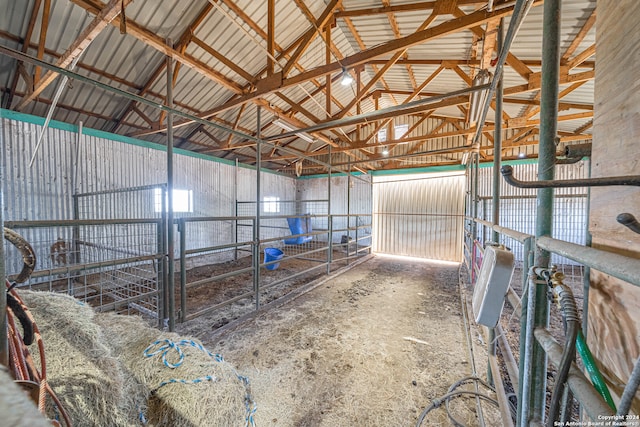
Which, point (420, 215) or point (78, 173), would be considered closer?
point (78, 173)

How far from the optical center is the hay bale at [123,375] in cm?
101

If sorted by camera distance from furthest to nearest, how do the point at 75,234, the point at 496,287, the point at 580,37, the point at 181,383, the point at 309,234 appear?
the point at 75,234, the point at 309,234, the point at 580,37, the point at 181,383, the point at 496,287

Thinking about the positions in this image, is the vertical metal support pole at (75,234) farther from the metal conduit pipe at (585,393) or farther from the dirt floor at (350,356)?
the metal conduit pipe at (585,393)

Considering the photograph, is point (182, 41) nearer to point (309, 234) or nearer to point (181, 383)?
point (309, 234)

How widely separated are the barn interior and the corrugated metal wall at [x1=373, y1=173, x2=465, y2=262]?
0.07 m

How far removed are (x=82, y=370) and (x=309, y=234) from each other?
2896mm

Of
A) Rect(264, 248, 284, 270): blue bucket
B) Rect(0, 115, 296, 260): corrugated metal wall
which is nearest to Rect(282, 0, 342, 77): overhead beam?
Rect(264, 248, 284, 270): blue bucket

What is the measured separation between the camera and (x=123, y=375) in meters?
1.20

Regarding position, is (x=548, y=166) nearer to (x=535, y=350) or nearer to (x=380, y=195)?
(x=535, y=350)

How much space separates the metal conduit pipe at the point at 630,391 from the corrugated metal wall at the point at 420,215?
6983 mm

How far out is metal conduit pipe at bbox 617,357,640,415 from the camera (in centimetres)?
38

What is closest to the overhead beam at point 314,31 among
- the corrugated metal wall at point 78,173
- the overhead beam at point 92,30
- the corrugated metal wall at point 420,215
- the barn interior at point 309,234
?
the barn interior at point 309,234

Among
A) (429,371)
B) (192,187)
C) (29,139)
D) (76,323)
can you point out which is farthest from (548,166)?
(192,187)

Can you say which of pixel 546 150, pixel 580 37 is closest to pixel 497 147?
pixel 546 150
